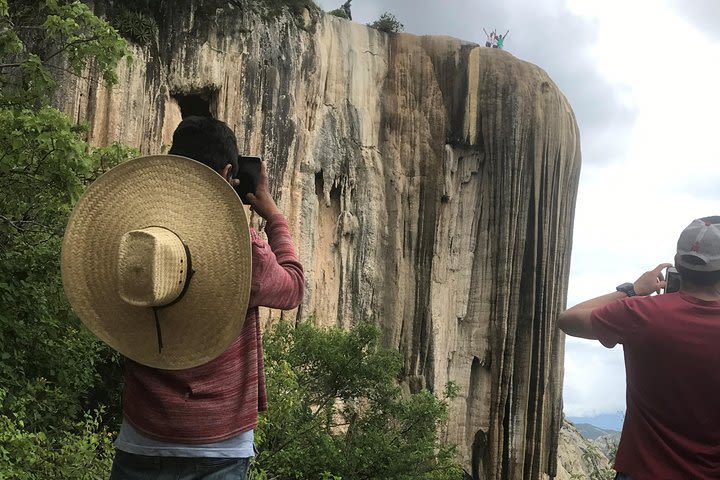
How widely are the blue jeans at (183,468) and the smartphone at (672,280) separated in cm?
144

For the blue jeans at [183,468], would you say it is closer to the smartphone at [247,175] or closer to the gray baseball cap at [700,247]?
the smartphone at [247,175]

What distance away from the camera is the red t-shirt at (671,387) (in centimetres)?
233

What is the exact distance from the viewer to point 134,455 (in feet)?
7.61

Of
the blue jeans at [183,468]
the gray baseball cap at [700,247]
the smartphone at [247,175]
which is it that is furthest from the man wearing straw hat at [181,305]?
the gray baseball cap at [700,247]

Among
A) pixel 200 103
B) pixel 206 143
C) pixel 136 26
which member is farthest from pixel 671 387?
pixel 200 103

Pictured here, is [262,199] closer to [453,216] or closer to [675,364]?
[675,364]

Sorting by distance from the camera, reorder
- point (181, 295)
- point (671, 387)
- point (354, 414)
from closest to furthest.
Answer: point (181, 295), point (671, 387), point (354, 414)

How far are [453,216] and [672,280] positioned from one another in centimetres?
1618

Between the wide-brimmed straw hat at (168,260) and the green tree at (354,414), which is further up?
the wide-brimmed straw hat at (168,260)

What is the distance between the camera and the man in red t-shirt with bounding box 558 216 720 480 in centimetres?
234

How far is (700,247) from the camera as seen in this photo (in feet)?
7.92

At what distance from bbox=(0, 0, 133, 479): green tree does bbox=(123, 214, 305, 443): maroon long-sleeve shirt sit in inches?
118

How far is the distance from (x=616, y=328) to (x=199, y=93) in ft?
39.2

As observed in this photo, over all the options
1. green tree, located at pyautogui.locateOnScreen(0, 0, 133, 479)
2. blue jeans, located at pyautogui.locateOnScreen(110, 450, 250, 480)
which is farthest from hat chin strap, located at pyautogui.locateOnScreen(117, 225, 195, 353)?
green tree, located at pyautogui.locateOnScreen(0, 0, 133, 479)
